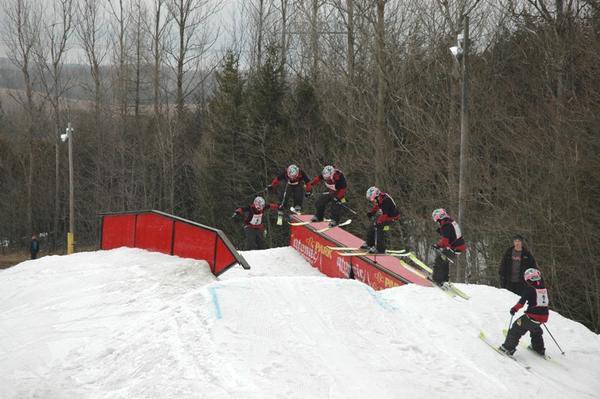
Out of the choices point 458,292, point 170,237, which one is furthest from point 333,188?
point 458,292

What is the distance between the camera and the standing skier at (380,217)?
13266mm

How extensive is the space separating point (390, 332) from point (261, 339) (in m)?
2.20

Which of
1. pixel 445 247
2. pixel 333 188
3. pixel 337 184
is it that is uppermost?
pixel 337 184

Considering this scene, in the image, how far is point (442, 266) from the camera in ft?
37.7

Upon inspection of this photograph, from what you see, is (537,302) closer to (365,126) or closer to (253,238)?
(253,238)

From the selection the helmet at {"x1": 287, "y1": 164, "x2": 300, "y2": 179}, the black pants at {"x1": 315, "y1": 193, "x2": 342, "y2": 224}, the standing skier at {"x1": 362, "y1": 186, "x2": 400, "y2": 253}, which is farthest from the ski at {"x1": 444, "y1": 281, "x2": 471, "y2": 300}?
the helmet at {"x1": 287, "y1": 164, "x2": 300, "y2": 179}

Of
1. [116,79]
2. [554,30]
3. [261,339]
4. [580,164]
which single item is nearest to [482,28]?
[554,30]

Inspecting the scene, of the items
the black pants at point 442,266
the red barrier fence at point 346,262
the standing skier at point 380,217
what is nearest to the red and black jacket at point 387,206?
the standing skier at point 380,217

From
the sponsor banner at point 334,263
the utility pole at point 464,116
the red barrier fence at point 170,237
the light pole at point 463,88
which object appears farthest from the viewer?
the utility pole at point 464,116

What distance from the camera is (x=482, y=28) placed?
89.5ft

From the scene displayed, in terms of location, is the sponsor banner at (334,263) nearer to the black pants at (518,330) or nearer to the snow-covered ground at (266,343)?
the snow-covered ground at (266,343)

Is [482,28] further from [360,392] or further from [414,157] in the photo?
[360,392]

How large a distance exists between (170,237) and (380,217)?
525cm

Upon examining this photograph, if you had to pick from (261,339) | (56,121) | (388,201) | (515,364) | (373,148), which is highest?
(56,121)
